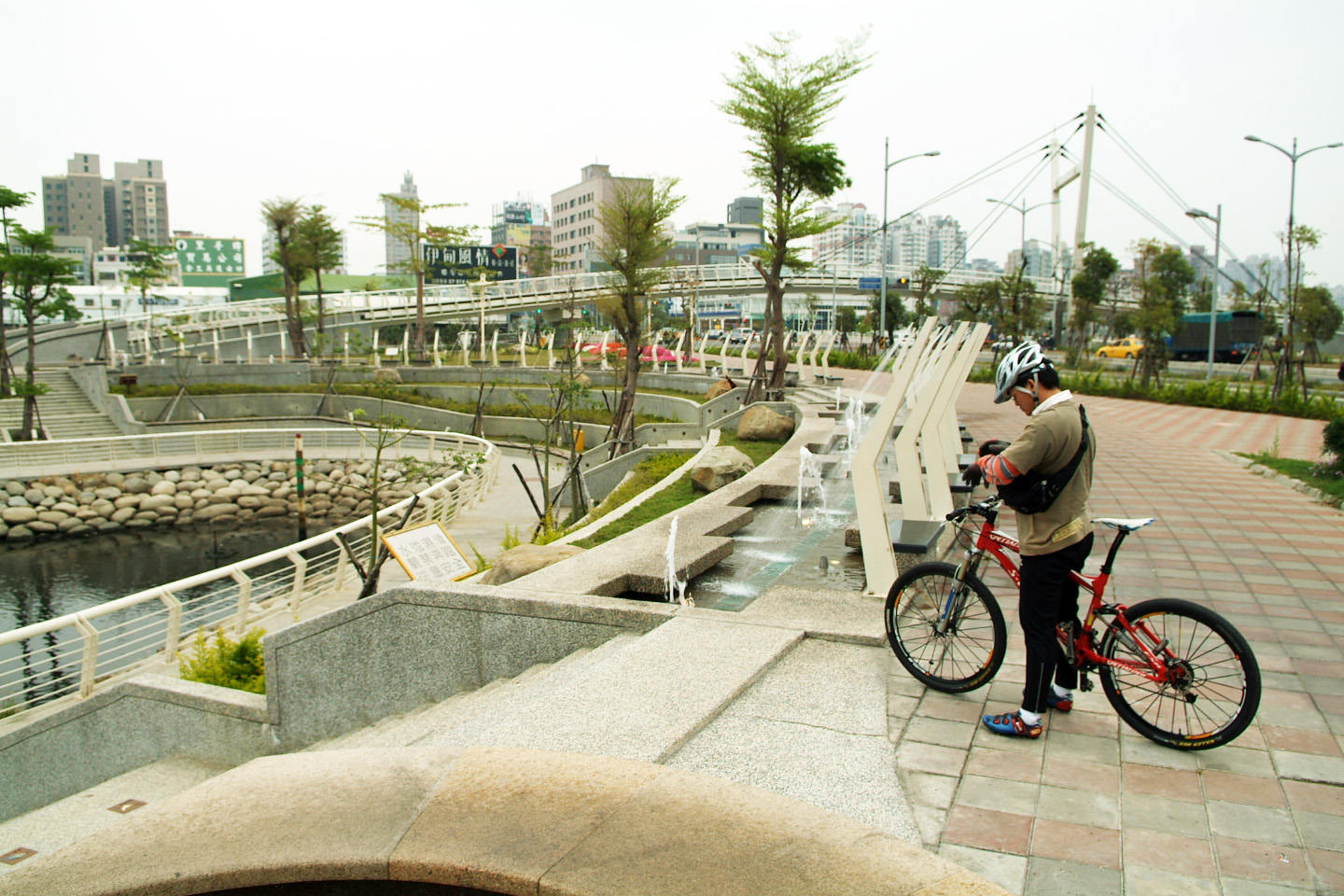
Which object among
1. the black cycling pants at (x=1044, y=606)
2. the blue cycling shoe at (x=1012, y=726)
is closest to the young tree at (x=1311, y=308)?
the black cycling pants at (x=1044, y=606)

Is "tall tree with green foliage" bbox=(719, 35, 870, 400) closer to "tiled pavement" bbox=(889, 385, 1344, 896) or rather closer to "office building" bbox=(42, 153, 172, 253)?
"tiled pavement" bbox=(889, 385, 1344, 896)

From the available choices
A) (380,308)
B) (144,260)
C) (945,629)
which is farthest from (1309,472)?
(144,260)

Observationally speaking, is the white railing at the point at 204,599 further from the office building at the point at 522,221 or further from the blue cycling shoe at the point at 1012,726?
the office building at the point at 522,221

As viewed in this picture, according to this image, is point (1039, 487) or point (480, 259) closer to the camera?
point (1039, 487)

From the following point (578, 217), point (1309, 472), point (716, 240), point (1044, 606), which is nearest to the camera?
point (1044, 606)

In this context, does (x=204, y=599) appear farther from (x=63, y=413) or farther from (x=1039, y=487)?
(x=63, y=413)

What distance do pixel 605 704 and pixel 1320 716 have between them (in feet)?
11.1

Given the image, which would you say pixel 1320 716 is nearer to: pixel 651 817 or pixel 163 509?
pixel 651 817

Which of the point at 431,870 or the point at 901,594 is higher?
the point at 901,594

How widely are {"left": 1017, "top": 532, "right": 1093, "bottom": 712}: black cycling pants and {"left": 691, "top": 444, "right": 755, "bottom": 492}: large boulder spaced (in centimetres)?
745

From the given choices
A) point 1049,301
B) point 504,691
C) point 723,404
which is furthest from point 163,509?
point 1049,301

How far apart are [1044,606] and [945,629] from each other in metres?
0.65

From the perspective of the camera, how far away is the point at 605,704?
4215 millimetres

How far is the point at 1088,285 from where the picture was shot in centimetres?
4791
